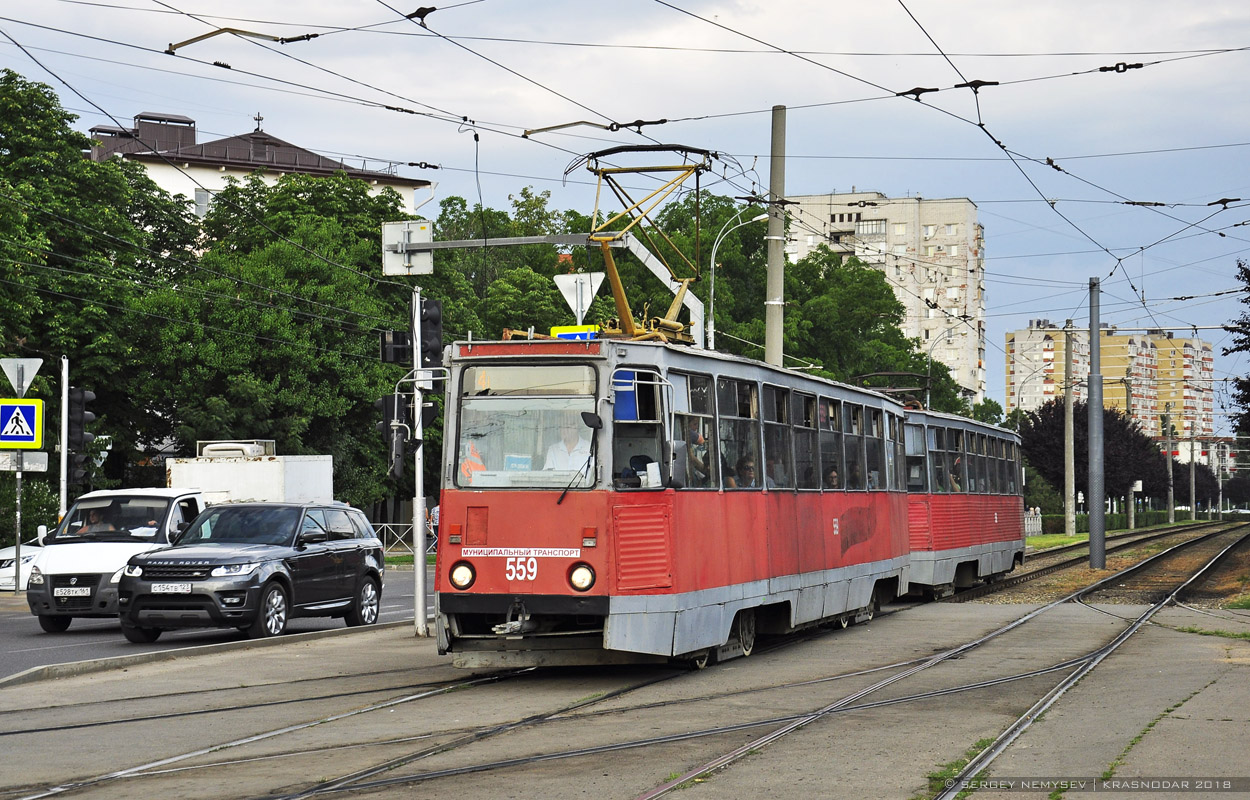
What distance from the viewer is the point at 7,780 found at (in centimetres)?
887

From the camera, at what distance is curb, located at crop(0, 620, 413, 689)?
14086 mm

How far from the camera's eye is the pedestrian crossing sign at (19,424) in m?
28.1

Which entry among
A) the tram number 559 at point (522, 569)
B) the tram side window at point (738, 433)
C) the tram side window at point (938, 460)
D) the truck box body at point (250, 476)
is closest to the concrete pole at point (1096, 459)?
the tram side window at point (938, 460)

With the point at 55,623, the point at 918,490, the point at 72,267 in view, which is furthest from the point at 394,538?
the point at 55,623

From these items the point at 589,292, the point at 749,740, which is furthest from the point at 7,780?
the point at 589,292

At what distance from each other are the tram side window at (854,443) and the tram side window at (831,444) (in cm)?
20

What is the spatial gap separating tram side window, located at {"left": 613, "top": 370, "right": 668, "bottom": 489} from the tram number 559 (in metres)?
0.96

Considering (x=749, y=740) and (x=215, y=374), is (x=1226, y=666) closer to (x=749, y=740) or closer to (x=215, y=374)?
(x=749, y=740)

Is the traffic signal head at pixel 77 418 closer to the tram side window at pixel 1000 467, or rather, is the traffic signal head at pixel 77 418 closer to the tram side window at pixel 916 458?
the tram side window at pixel 916 458

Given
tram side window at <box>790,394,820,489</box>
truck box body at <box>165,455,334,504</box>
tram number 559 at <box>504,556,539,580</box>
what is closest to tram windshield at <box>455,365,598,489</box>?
tram number 559 at <box>504,556,539,580</box>

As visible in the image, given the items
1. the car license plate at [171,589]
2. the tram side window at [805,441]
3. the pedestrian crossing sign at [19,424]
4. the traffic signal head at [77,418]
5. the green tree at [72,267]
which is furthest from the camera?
the green tree at [72,267]

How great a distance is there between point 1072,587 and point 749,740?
2073 cm

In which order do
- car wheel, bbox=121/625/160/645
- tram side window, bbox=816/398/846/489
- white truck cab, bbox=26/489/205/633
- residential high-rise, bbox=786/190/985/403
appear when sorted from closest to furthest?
tram side window, bbox=816/398/846/489, car wheel, bbox=121/625/160/645, white truck cab, bbox=26/489/205/633, residential high-rise, bbox=786/190/985/403

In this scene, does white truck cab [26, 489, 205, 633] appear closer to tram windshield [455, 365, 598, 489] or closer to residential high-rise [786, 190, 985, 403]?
tram windshield [455, 365, 598, 489]
